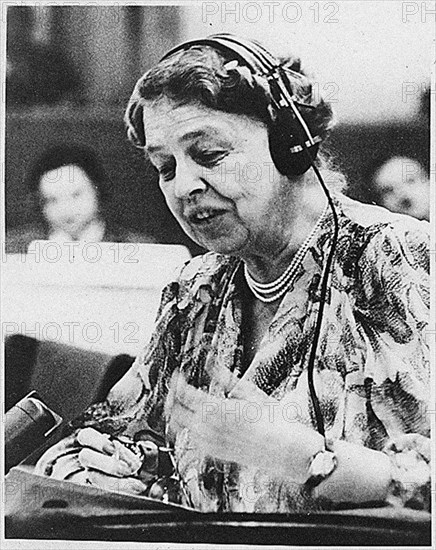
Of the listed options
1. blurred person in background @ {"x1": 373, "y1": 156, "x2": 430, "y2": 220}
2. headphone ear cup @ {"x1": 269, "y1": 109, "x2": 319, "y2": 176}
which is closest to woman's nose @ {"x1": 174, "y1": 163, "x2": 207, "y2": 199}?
headphone ear cup @ {"x1": 269, "y1": 109, "x2": 319, "y2": 176}

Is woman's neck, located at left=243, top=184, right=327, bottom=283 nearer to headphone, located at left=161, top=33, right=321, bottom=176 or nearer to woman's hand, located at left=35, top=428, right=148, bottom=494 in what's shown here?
headphone, located at left=161, top=33, right=321, bottom=176

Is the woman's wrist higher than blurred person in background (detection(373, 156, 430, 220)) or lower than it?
lower

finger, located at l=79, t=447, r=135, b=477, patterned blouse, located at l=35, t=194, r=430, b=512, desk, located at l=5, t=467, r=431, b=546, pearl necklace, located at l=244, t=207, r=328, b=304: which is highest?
pearl necklace, located at l=244, t=207, r=328, b=304

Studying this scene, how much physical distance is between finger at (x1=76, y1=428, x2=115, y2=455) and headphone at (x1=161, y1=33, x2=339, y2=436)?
30 cm

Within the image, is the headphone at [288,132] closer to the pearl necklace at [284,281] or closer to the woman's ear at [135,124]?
the pearl necklace at [284,281]

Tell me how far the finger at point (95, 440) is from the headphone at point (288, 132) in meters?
0.30

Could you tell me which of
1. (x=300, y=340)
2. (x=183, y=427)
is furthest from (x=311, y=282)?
(x=183, y=427)

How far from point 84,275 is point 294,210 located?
32 cm

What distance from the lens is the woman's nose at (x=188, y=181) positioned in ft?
3.60

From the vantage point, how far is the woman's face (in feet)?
3.60

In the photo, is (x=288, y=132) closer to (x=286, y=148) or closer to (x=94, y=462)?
(x=286, y=148)

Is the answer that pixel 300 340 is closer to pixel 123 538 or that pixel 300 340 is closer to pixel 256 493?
pixel 256 493

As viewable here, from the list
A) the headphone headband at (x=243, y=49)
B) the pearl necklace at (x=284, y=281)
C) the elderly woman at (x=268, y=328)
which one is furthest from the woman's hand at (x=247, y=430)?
the headphone headband at (x=243, y=49)

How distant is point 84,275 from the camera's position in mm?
1137
